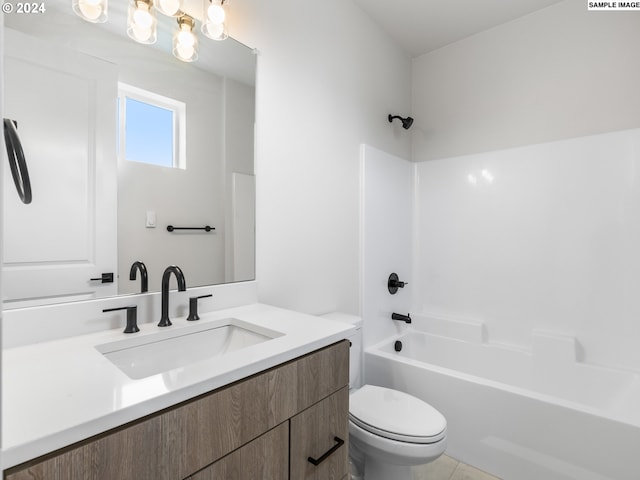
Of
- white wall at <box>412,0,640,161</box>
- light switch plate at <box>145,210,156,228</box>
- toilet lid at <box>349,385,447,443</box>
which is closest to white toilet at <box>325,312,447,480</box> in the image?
toilet lid at <box>349,385,447,443</box>

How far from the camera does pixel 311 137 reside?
182cm

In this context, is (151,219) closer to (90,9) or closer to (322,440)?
(90,9)

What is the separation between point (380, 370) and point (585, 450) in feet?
3.23

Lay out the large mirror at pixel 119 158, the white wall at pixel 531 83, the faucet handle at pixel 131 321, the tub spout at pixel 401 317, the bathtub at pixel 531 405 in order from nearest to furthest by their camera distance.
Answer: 1. the large mirror at pixel 119 158
2. the faucet handle at pixel 131 321
3. the bathtub at pixel 531 405
4. the white wall at pixel 531 83
5. the tub spout at pixel 401 317

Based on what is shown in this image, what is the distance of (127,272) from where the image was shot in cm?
114

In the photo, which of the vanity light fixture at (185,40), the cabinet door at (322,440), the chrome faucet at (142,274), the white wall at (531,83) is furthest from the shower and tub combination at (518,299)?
the chrome faucet at (142,274)

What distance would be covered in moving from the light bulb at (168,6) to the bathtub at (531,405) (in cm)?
194

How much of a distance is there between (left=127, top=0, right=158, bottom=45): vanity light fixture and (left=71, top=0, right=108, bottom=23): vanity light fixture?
8 centimetres

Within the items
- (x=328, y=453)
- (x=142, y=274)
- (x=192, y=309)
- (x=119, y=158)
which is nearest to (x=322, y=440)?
(x=328, y=453)

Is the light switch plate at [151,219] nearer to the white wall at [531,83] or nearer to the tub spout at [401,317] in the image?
the tub spout at [401,317]

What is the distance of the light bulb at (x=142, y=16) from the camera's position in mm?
1175

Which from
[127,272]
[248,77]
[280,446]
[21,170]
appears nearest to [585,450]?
[280,446]

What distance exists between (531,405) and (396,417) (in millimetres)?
697

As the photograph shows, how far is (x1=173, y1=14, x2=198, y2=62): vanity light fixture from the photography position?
1287 millimetres
